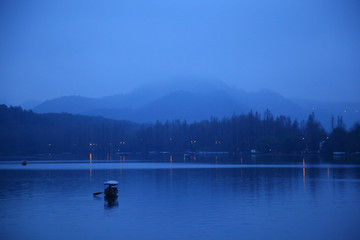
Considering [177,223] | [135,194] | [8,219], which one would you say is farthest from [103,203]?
[177,223]

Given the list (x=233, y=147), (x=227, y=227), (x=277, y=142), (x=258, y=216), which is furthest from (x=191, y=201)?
(x=233, y=147)

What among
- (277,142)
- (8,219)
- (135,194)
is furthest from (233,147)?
(8,219)

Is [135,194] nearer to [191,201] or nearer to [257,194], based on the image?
[191,201]

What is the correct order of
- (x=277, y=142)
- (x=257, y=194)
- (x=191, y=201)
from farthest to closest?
1. (x=277, y=142)
2. (x=257, y=194)
3. (x=191, y=201)

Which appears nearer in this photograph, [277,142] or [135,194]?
[135,194]

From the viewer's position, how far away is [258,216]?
22938 mm

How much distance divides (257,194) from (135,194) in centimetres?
960

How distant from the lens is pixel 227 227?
20.1m

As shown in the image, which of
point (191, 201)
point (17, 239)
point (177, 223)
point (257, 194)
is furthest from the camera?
point (257, 194)

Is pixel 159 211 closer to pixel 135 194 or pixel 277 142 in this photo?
pixel 135 194

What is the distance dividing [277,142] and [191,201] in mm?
108367

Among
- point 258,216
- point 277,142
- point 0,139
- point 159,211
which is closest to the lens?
point 258,216

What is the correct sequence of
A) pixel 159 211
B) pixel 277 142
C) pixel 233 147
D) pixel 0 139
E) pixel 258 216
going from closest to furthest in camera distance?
pixel 258 216 → pixel 159 211 → pixel 277 142 → pixel 233 147 → pixel 0 139

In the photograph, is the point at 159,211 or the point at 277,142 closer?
the point at 159,211
